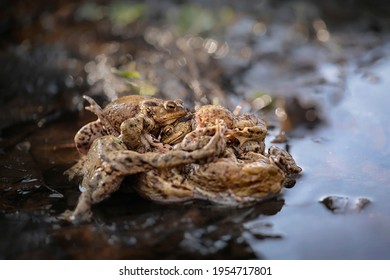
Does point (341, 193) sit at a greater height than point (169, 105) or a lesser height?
lesser

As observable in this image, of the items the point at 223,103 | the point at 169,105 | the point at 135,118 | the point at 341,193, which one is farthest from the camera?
the point at 223,103

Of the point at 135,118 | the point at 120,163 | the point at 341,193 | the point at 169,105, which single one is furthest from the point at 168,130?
the point at 341,193

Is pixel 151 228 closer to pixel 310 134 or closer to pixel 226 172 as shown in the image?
pixel 226 172

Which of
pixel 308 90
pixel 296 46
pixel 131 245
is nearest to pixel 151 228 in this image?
pixel 131 245

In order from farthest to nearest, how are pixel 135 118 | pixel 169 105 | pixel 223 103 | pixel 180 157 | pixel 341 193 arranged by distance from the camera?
pixel 223 103 → pixel 341 193 → pixel 169 105 → pixel 135 118 → pixel 180 157

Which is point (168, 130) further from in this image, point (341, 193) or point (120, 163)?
point (341, 193)

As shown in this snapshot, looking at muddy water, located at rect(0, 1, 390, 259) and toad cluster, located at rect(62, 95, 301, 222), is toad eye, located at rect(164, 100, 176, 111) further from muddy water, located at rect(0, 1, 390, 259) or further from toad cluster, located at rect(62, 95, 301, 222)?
muddy water, located at rect(0, 1, 390, 259)

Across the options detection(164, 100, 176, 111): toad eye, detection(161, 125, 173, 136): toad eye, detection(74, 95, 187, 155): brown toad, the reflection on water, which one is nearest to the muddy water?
the reflection on water
